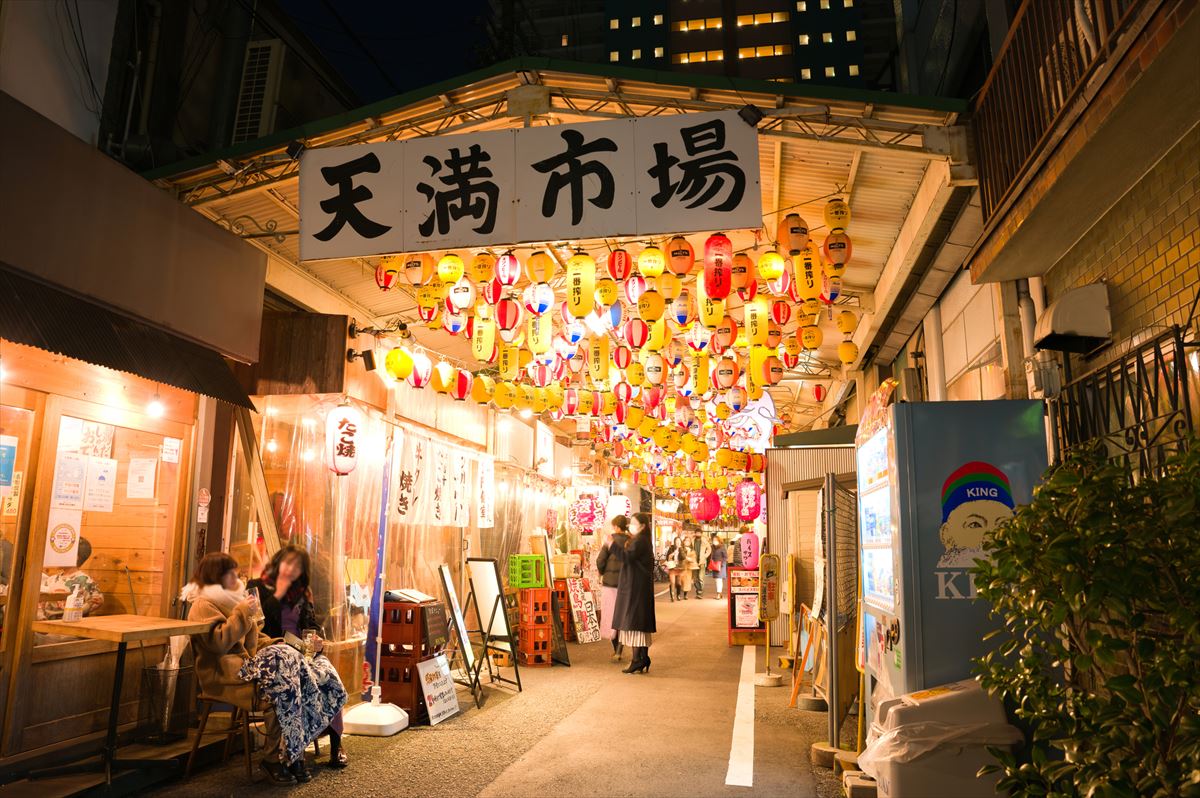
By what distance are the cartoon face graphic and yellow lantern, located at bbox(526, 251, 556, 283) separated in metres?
4.83

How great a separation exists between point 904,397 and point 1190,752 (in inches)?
389

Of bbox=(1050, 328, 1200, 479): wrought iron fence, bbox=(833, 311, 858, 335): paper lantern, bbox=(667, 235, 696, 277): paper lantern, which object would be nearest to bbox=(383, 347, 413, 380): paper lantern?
bbox=(667, 235, 696, 277): paper lantern

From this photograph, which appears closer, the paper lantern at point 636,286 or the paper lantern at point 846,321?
the paper lantern at point 636,286

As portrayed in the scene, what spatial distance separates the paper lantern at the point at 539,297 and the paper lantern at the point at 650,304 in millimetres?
1050

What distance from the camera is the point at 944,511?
16.1 ft

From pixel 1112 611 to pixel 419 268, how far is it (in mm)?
7209

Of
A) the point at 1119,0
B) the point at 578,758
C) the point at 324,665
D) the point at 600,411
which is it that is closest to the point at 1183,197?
the point at 1119,0

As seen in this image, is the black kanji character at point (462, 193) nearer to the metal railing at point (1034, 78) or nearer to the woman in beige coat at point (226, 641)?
the woman in beige coat at point (226, 641)

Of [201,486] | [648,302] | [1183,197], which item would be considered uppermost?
[648,302]

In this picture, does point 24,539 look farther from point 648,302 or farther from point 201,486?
point 648,302

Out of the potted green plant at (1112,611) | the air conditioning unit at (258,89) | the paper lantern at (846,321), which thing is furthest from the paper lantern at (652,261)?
the potted green plant at (1112,611)

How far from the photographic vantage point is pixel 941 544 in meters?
4.88

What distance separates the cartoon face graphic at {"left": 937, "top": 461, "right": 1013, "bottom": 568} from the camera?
191 inches

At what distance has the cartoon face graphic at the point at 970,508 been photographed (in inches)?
191
